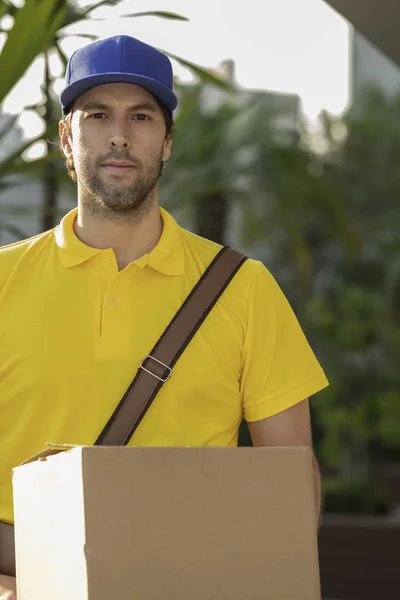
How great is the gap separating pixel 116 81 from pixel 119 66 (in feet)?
0.12

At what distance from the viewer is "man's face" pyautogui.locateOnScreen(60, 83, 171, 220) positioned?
2.68m

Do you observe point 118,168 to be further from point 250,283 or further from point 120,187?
point 250,283

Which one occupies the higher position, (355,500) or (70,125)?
(70,125)

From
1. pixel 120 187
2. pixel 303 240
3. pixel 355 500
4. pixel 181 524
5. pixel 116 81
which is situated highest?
pixel 303 240

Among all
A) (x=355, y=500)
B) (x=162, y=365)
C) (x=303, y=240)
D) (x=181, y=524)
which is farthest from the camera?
(x=303, y=240)

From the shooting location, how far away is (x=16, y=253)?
2.79m

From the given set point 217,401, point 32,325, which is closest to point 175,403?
point 217,401

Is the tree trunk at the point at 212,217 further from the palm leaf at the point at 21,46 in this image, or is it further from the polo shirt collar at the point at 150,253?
the polo shirt collar at the point at 150,253

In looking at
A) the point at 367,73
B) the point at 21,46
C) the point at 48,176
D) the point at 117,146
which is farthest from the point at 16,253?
the point at 367,73

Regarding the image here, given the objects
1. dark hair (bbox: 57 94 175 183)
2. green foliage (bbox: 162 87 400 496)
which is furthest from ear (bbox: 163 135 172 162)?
green foliage (bbox: 162 87 400 496)

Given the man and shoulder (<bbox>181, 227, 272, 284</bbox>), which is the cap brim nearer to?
the man

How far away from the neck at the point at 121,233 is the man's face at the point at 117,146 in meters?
0.03

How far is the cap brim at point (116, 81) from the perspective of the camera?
2693mm

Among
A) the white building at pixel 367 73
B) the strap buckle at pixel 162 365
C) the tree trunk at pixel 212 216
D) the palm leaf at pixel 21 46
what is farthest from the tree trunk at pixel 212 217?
the white building at pixel 367 73
